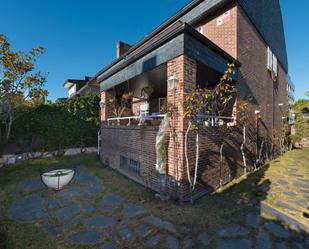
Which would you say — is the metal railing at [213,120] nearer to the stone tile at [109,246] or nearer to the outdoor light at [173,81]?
the outdoor light at [173,81]

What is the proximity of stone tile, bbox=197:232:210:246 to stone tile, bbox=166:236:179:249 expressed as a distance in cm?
43

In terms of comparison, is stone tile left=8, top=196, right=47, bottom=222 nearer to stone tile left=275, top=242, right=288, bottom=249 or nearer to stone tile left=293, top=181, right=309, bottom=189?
stone tile left=275, top=242, right=288, bottom=249

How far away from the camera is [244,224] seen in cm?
334

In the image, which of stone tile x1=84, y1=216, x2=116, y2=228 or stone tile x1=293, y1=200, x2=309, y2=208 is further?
stone tile x1=293, y1=200, x2=309, y2=208

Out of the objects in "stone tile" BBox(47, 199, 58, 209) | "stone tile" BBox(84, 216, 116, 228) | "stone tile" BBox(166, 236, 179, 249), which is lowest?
→ "stone tile" BBox(47, 199, 58, 209)

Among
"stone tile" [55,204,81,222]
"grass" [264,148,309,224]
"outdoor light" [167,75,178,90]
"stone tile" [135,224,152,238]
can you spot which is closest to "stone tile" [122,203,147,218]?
"stone tile" [135,224,152,238]

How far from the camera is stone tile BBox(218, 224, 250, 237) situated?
9.95 feet

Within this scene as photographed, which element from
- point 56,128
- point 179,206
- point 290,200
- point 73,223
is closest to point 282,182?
point 290,200

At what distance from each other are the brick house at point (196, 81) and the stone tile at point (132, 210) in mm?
970

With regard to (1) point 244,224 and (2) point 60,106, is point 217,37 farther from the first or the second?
(2) point 60,106

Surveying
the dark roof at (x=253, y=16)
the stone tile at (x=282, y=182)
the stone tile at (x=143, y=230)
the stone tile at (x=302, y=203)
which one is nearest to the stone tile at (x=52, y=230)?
the stone tile at (x=143, y=230)

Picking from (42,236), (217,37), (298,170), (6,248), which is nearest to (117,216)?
(42,236)

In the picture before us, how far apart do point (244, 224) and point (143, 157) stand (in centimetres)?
331

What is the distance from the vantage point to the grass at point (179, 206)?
10.0 ft
